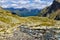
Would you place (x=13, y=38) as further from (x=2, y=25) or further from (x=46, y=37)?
(x=2, y=25)

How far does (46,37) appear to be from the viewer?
46.6m

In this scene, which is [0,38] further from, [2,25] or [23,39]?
[2,25]

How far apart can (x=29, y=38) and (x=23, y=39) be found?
48.6 inches

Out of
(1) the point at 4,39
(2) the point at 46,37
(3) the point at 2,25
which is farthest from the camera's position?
(3) the point at 2,25

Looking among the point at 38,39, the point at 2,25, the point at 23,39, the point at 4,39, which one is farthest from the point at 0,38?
the point at 2,25

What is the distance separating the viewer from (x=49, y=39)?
44844mm

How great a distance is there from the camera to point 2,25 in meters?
63.1

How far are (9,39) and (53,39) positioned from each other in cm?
828

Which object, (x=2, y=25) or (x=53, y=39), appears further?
(x=2, y=25)

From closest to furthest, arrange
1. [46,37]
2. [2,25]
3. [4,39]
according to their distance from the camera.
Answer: [4,39] → [46,37] → [2,25]

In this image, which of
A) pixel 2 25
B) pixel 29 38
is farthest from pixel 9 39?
pixel 2 25

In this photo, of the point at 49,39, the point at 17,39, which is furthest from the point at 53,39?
the point at 17,39

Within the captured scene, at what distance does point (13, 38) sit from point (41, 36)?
5640 millimetres

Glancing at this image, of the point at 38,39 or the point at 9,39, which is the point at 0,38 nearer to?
the point at 9,39
